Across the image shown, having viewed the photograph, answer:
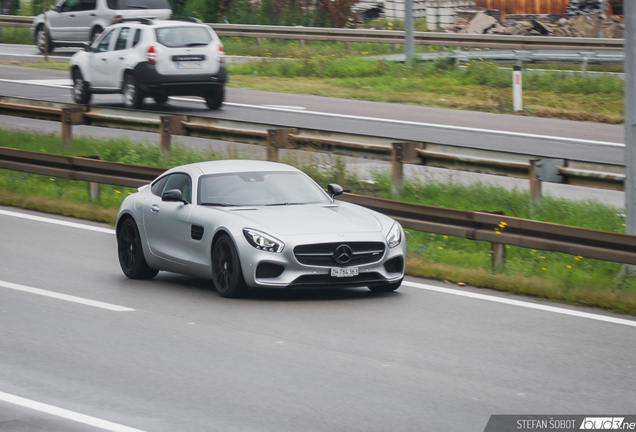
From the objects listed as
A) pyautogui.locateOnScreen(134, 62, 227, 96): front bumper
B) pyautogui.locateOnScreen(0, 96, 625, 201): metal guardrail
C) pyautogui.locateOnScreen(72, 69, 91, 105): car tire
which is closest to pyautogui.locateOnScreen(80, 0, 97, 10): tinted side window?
pyautogui.locateOnScreen(72, 69, 91, 105): car tire

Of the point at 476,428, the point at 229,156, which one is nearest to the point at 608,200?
the point at 229,156

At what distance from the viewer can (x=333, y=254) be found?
9859 mm

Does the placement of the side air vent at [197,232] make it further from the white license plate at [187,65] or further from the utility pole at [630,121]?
the white license plate at [187,65]

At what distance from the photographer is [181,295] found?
10398 millimetres

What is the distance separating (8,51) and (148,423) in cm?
3356

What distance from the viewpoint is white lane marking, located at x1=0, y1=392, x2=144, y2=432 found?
6148 mm

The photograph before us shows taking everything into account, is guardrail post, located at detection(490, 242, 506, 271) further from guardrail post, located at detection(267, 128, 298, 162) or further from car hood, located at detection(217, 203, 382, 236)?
guardrail post, located at detection(267, 128, 298, 162)

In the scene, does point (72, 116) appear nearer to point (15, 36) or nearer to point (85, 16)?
point (85, 16)

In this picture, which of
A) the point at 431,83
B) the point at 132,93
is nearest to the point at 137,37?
the point at 132,93

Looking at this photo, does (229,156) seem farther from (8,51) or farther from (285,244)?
(8,51)

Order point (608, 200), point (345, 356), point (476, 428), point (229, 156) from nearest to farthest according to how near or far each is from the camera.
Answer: point (476, 428), point (345, 356), point (608, 200), point (229, 156)

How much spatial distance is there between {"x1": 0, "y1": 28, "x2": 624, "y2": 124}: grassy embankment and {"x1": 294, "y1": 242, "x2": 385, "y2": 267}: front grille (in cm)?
1459

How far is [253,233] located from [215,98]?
1418 cm

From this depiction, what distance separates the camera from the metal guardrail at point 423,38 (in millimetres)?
29172
